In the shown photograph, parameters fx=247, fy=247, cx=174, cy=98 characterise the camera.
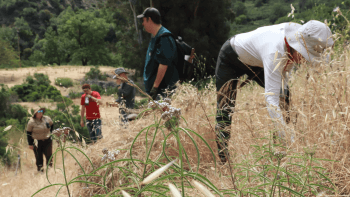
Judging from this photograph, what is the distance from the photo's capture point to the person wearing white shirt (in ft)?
5.05

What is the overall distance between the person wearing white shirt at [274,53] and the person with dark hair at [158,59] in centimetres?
70

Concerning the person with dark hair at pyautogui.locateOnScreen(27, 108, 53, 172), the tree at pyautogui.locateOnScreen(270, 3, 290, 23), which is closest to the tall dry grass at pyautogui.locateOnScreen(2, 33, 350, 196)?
the person with dark hair at pyautogui.locateOnScreen(27, 108, 53, 172)

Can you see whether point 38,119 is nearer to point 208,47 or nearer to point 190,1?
point 208,47

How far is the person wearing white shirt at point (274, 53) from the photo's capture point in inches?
60.6

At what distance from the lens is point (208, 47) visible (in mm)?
15898

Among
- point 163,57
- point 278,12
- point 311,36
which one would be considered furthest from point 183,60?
point 278,12

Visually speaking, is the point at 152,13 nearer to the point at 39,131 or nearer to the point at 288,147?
the point at 288,147

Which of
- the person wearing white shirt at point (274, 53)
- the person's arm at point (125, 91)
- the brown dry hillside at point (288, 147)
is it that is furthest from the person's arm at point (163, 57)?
the person's arm at point (125, 91)

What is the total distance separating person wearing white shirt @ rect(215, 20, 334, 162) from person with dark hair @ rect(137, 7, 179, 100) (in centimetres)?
70

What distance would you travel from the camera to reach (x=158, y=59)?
9.09 feet

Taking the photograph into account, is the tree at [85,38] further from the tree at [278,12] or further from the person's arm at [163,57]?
the tree at [278,12]

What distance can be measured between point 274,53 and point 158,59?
1388mm

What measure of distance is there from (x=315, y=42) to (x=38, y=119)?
4.53 metres

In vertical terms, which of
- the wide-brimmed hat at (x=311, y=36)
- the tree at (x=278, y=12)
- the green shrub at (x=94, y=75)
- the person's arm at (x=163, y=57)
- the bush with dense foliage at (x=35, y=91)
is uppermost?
the tree at (x=278, y=12)
